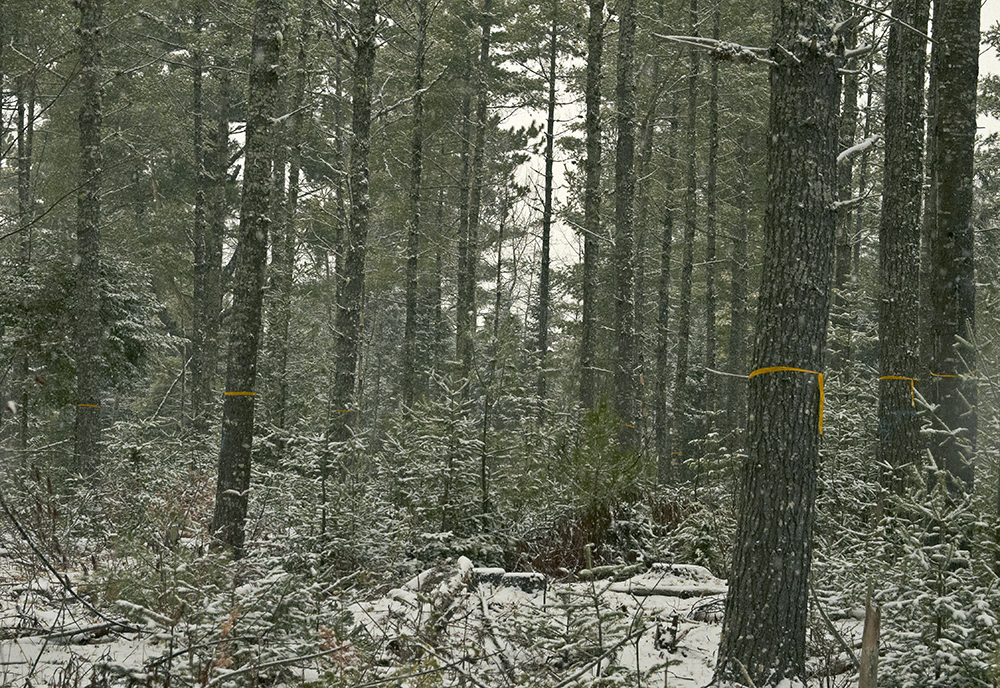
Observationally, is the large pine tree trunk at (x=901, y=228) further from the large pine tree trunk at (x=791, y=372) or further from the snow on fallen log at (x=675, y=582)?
the large pine tree trunk at (x=791, y=372)

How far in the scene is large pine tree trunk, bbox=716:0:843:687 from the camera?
4.57 meters

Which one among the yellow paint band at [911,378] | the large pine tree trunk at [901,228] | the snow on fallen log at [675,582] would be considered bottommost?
the snow on fallen log at [675,582]

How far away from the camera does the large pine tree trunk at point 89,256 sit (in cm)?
1198

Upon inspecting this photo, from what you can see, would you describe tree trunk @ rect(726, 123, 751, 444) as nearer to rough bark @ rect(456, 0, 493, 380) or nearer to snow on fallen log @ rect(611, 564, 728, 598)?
rough bark @ rect(456, 0, 493, 380)

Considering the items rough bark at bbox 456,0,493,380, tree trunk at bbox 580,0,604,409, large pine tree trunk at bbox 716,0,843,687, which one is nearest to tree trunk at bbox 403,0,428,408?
rough bark at bbox 456,0,493,380

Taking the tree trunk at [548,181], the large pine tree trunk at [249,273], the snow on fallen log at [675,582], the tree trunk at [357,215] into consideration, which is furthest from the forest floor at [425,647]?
the tree trunk at [548,181]

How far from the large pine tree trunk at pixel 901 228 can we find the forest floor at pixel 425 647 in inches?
131

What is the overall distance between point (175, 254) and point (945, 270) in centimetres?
2196

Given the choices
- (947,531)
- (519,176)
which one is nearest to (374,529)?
(947,531)

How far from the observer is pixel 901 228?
8508 mm

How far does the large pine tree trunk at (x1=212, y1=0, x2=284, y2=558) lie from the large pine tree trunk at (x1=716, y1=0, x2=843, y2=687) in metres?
5.01

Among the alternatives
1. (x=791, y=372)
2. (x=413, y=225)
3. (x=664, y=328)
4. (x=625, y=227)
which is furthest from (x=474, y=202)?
(x=791, y=372)

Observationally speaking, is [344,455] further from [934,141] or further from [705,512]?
[934,141]

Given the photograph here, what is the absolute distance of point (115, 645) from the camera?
4.88 m
